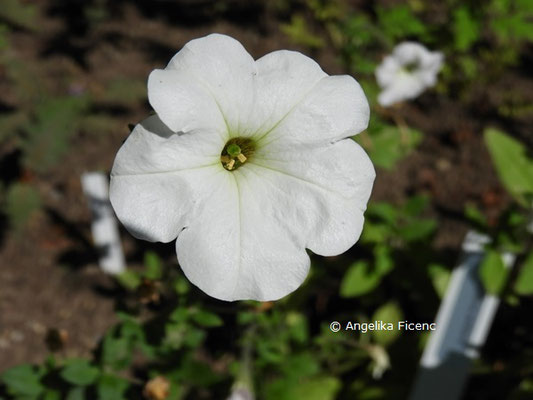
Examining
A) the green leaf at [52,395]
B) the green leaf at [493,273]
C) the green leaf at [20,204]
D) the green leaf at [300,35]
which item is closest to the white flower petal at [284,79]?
the green leaf at [52,395]

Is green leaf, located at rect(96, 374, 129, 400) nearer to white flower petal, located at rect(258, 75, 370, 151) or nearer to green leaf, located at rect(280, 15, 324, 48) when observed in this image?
white flower petal, located at rect(258, 75, 370, 151)

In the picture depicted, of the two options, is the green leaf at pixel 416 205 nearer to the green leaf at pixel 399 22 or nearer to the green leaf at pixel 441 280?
the green leaf at pixel 441 280

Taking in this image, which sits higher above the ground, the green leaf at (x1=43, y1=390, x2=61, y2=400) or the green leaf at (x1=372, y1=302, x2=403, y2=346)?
the green leaf at (x1=372, y1=302, x2=403, y2=346)

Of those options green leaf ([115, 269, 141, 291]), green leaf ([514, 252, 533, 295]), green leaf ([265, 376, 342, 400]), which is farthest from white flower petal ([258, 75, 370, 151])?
green leaf ([115, 269, 141, 291])

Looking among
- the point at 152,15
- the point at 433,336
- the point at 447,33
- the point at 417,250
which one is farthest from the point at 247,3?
the point at 433,336

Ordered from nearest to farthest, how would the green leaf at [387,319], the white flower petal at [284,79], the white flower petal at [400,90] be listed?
the white flower petal at [284,79] → the green leaf at [387,319] → the white flower petal at [400,90]

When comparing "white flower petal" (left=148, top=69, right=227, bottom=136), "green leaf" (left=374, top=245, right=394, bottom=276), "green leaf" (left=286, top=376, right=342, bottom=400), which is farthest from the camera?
"green leaf" (left=286, top=376, right=342, bottom=400)
